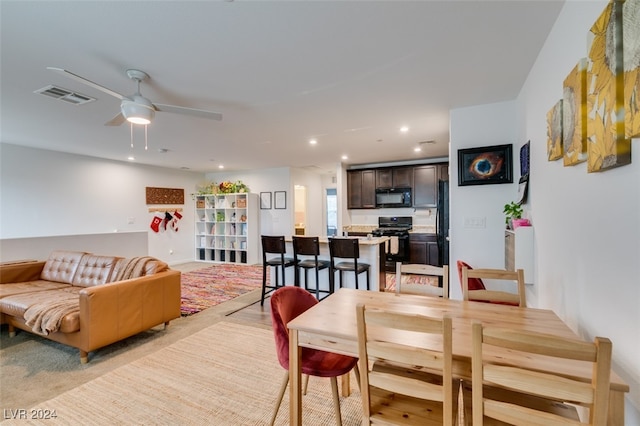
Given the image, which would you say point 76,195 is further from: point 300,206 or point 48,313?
point 300,206

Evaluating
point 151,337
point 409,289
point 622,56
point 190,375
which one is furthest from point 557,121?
point 151,337

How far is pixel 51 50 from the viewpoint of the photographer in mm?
2006

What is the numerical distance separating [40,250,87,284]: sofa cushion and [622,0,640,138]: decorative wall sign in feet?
16.4

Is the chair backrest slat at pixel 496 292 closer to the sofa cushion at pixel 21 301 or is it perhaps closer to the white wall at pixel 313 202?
the sofa cushion at pixel 21 301

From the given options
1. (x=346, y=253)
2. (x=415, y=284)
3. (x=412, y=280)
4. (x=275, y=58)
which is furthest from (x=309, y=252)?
(x=412, y=280)

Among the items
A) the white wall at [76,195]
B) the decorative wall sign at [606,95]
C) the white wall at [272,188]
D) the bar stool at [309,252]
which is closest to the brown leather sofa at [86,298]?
the white wall at [76,195]

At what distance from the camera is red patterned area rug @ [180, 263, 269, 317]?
13.9ft

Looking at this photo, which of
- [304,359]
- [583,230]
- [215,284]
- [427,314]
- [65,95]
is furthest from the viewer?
[215,284]

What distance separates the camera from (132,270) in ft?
10.4

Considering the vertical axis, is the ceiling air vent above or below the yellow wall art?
above

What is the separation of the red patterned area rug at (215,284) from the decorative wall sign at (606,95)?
4.18 meters

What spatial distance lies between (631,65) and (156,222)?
7.91m

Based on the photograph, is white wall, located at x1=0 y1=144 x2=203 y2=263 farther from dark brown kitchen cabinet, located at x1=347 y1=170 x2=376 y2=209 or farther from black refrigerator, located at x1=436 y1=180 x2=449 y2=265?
black refrigerator, located at x1=436 y1=180 x2=449 y2=265

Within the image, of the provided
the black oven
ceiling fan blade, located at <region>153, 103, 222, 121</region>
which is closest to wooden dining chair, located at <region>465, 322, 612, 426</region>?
ceiling fan blade, located at <region>153, 103, 222, 121</region>
